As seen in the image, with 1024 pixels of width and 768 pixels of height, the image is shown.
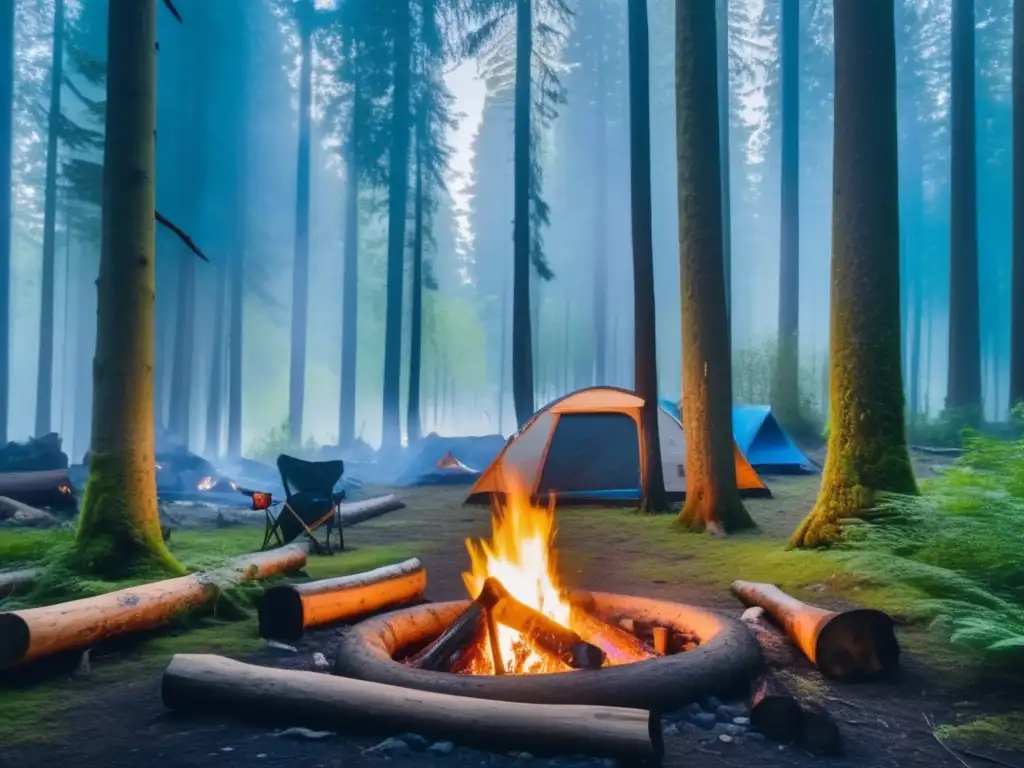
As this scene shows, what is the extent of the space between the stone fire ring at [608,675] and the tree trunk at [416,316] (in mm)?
17100

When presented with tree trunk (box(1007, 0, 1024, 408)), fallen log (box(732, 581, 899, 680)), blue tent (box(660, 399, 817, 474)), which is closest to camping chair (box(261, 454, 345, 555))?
fallen log (box(732, 581, 899, 680))

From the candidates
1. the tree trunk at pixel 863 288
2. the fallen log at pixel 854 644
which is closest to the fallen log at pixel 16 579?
the fallen log at pixel 854 644

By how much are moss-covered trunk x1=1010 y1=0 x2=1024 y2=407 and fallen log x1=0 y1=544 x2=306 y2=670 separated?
54.8 ft

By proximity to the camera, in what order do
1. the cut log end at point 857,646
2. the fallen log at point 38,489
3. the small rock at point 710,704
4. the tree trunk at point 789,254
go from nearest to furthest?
the small rock at point 710,704, the cut log end at point 857,646, the fallen log at point 38,489, the tree trunk at point 789,254

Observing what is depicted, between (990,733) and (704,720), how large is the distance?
1.13 m

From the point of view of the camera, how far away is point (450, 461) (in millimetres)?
17406

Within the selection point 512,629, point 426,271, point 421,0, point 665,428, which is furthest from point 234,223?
point 512,629

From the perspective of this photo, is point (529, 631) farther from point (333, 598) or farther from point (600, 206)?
point (600, 206)

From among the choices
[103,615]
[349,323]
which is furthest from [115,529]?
[349,323]

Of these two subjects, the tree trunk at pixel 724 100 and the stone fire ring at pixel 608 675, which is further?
the tree trunk at pixel 724 100

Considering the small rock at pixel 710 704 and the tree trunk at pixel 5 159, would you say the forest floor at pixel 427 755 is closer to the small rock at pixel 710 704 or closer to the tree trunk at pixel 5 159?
the small rock at pixel 710 704

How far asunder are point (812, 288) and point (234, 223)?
40083 mm

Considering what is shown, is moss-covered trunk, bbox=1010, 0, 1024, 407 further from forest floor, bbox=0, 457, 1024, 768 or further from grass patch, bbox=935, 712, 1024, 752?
grass patch, bbox=935, 712, 1024, 752

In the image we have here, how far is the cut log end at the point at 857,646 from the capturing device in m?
3.84
